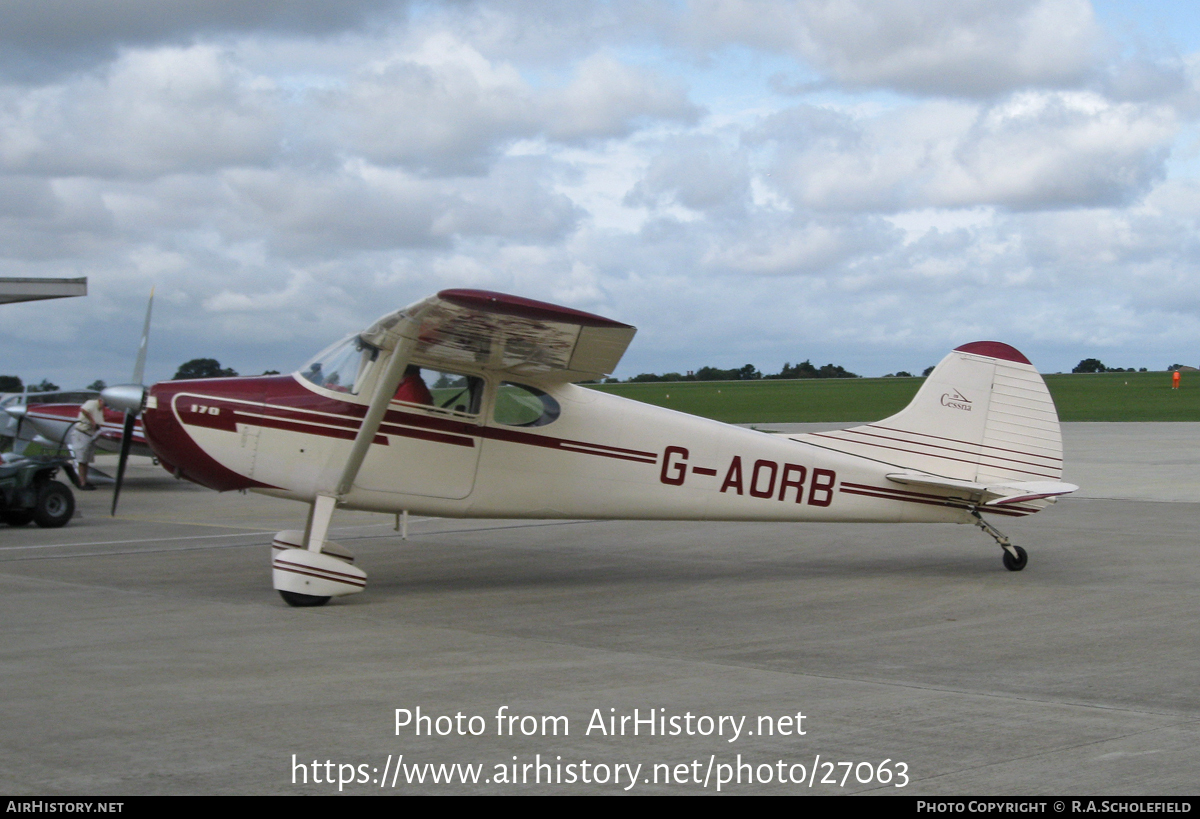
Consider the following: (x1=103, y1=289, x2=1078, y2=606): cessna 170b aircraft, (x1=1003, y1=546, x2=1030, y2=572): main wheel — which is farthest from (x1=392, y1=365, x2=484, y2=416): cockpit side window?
(x1=1003, y1=546, x2=1030, y2=572): main wheel

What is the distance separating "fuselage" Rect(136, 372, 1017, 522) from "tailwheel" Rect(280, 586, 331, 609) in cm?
106

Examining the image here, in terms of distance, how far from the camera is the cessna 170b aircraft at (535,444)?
9.32m

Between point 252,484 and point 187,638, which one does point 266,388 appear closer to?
point 252,484

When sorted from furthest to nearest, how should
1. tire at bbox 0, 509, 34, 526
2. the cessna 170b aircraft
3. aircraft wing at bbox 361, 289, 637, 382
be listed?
tire at bbox 0, 509, 34, 526 → the cessna 170b aircraft → aircraft wing at bbox 361, 289, 637, 382

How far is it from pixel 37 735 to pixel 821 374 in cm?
12858

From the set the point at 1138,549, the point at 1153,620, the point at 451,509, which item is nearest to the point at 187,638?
the point at 451,509

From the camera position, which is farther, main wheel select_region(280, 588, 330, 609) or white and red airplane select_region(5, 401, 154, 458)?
white and red airplane select_region(5, 401, 154, 458)

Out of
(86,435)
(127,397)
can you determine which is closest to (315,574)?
(127,397)

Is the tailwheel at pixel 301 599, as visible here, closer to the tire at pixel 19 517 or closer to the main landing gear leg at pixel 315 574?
the main landing gear leg at pixel 315 574

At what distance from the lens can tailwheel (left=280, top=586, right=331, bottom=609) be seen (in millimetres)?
8922

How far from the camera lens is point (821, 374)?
13012cm

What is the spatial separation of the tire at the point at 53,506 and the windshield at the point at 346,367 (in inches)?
→ 284

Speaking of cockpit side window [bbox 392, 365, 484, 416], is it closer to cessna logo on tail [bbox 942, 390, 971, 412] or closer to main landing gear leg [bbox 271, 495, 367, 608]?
main landing gear leg [bbox 271, 495, 367, 608]

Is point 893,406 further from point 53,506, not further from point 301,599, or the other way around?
point 301,599
